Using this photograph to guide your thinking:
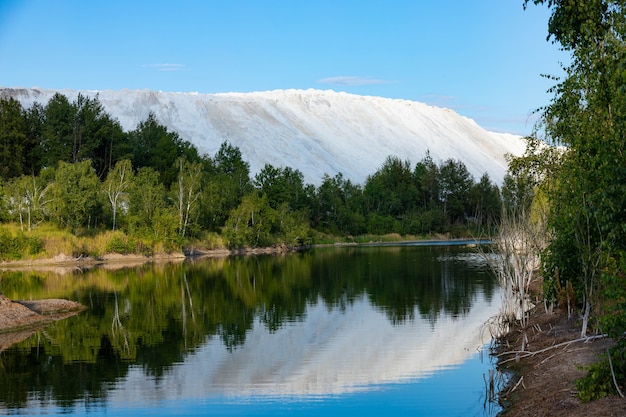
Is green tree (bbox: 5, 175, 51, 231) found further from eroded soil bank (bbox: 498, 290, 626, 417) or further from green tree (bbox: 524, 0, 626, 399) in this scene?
green tree (bbox: 524, 0, 626, 399)

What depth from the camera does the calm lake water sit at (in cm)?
1675

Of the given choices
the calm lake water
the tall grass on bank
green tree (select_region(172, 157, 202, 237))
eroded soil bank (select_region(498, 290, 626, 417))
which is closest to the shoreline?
the tall grass on bank

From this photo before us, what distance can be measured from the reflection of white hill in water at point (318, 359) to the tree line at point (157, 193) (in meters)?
28.8

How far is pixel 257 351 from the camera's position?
23172 millimetres

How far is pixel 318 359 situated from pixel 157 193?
185 ft

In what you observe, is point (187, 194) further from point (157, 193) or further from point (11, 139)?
point (11, 139)

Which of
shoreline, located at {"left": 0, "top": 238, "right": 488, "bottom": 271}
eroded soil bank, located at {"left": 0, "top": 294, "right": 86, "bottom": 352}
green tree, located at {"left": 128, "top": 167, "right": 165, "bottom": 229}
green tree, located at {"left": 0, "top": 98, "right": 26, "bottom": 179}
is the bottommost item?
eroded soil bank, located at {"left": 0, "top": 294, "right": 86, "bottom": 352}

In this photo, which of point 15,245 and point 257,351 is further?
point 15,245

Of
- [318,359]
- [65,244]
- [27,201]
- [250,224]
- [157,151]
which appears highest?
[157,151]

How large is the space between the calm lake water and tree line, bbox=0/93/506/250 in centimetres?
2227

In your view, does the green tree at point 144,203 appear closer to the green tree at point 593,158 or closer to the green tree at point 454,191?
the green tree at point 593,158

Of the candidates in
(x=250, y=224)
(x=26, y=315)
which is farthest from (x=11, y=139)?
(x=26, y=315)

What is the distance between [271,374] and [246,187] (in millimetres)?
75363

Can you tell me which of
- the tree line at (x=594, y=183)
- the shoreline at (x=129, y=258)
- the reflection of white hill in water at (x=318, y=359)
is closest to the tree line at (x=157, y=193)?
the shoreline at (x=129, y=258)
